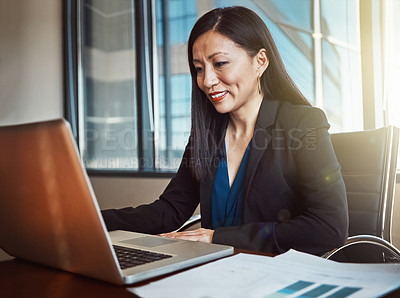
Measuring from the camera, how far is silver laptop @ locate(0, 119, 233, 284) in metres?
0.53

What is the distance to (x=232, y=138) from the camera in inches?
62.2

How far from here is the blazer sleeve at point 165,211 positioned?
1.17 metres

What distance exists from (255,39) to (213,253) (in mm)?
943

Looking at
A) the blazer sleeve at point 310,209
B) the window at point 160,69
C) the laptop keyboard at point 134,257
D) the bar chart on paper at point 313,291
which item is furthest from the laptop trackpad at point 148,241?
the window at point 160,69

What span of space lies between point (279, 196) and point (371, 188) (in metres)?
0.40

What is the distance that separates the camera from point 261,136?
4.62 ft

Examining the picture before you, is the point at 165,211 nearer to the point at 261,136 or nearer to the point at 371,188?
the point at 261,136

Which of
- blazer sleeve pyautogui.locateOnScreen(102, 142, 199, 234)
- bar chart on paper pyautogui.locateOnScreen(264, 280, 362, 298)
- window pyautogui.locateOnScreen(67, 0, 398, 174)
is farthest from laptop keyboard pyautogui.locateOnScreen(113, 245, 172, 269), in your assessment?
window pyautogui.locateOnScreen(67, 0, 398, 174)

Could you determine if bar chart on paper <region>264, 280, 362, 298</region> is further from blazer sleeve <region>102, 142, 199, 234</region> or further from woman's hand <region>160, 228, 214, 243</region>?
blazer sleeve <region>102, 142, 199, 234</region>

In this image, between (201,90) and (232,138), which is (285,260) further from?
(201,90)

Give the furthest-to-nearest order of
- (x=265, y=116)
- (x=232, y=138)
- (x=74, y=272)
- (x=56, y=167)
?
(x=232, y=138), (x=265, y=116), (x=74, y=272), (x=56, y=167)

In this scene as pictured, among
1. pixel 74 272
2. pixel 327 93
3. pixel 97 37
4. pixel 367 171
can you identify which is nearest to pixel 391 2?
pixel 327 93

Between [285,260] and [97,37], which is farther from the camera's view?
[97,37]

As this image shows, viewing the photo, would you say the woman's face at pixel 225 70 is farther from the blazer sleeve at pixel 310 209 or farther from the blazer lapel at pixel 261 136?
the blazer sleeve at pixel 310 209
